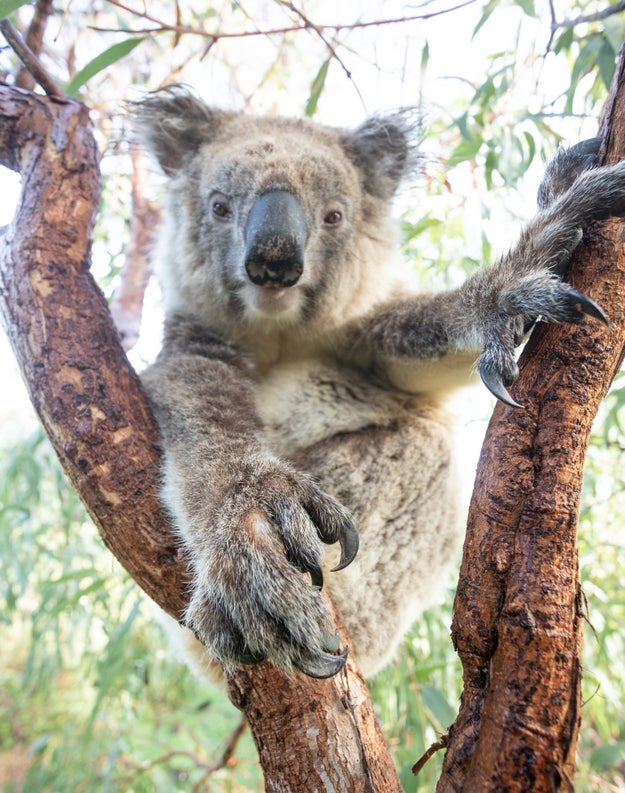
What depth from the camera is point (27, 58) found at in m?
1.44

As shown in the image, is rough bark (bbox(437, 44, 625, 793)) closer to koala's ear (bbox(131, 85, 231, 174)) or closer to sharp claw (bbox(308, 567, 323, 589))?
sharp claw (bbox(308, 567, 323, 589))

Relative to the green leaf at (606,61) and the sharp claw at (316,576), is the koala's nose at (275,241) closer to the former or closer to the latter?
the sharp claw at (316,576)

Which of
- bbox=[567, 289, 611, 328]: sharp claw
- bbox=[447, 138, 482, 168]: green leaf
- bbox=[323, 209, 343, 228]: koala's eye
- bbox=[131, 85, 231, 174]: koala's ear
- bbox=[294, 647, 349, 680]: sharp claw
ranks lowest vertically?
bbox=[294, 647, 349, 680]: sharp claw

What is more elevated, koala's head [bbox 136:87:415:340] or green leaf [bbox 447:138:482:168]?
green leaf [bbox 447:138:482:168]

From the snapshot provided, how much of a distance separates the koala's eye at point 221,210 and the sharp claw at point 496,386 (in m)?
0.91

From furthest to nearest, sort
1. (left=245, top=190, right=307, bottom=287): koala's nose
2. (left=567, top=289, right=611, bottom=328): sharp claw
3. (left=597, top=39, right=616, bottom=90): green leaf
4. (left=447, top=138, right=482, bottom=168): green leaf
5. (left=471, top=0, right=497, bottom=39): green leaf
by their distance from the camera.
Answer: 1. (left=447, top=138, right=482, bottom=168): green leaf
2. (left=471, top=0, right=497, bottom=39): green leaf
3. (left=597, top=39, right=616, bottom=90): green leaf
4. (left=245, top=190, right=307, bottom=287): koala's nose
5. (left=567, top=289, right=611, bottom=328): sharp claw

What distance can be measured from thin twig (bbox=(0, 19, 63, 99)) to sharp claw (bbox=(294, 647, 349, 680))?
134 cm

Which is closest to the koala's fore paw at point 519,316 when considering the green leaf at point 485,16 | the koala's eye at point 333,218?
the koala's eye at point 333,218

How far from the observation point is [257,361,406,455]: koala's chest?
1.74m

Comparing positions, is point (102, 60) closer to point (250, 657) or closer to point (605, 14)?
point (605, 14)

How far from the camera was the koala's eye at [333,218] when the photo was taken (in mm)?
1763

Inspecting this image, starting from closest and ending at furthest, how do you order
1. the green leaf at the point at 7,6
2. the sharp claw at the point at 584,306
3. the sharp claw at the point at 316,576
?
the sharp claw at the point at 584,306 → the sharp claw at the point at 316,576 → the green leaf at the point at 7,6

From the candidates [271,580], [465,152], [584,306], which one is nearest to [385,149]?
[465,152]

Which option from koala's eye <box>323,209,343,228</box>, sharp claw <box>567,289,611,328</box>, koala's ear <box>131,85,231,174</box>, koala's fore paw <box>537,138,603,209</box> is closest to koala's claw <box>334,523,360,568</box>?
sharp claw <box>567,289,611,328</box>
